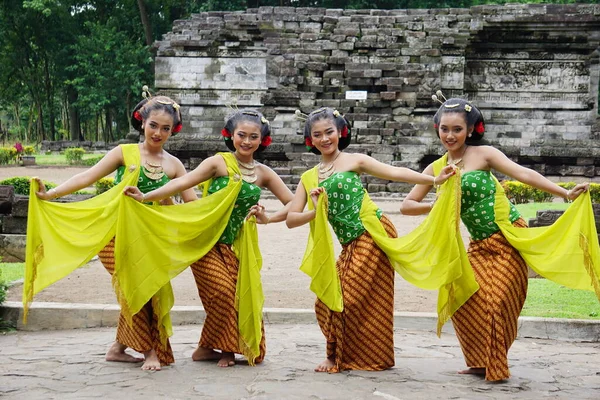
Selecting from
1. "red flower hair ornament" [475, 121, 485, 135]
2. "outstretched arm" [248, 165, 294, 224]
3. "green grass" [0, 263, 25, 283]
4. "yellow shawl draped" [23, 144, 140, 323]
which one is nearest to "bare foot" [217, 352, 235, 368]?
"outstretched arm" [248, 165, 294, 224]

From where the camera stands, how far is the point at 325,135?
6.05 metres

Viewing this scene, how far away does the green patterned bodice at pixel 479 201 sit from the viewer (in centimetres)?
585

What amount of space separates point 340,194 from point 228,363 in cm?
Result: 138

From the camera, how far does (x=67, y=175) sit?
24.3m

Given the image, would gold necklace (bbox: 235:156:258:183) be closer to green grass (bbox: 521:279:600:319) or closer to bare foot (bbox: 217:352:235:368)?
bare foot (bbox: 217:352:235:368)

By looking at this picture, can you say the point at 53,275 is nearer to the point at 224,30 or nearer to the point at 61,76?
the point at 224,30

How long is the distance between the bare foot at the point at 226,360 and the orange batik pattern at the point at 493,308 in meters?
1.53

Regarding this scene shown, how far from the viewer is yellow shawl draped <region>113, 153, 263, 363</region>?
5.77 meters

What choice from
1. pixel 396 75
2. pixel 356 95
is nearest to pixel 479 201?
pixel 356 95

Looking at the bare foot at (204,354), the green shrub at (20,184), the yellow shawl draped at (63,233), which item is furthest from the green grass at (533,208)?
the yellow shawl draped at (63,233)

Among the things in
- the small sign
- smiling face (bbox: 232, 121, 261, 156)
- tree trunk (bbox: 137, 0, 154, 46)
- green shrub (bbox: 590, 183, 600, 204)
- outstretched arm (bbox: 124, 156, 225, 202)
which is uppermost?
tree trunk (bbox: 137, 0, 154, 46)

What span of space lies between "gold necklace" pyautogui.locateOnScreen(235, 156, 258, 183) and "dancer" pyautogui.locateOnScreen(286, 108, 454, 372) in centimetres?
35

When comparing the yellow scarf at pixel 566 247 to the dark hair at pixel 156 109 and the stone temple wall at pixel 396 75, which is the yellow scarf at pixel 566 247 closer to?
the dark hair at pixel 156 109

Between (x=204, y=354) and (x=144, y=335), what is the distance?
18.0 inches
